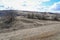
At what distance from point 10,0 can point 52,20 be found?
1267mm

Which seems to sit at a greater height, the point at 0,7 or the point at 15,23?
the point at 0,7

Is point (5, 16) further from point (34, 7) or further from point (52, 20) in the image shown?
point (52, 20)

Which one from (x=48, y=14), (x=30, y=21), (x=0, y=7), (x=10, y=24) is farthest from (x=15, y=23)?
(x=48, y=14)

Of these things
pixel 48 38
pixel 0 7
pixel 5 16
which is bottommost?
pixel 48 38

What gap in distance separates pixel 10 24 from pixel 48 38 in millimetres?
1204

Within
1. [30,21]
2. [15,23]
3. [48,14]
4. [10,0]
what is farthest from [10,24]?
[48,14]

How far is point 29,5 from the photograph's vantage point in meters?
3.64

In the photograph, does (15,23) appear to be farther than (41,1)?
No

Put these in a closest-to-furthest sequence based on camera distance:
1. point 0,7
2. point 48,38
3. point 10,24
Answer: point 48,38 → point 10,24 → point 0,7

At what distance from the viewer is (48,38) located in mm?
2445

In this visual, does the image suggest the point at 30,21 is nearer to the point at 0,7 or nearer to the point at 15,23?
the point at 15,23

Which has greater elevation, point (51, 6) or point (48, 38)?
point (51, 6)

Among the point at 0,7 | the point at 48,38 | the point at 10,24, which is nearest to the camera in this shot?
the point at 48,38

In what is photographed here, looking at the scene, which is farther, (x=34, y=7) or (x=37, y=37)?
(x=34, y=7)
